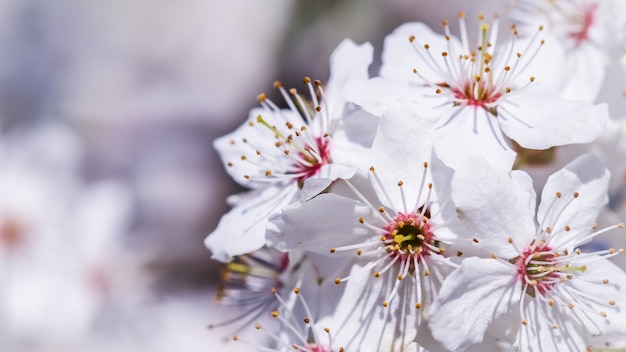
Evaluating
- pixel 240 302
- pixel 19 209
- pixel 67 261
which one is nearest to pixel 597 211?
pixel 240 302

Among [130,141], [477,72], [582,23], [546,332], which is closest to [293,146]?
[477,72]

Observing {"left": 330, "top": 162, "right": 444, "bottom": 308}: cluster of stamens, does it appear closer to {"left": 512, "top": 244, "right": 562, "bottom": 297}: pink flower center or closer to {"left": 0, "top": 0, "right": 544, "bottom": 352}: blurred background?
{"left": 512, "top": 244, "right": 562, "bottom": 297}: pink flower center

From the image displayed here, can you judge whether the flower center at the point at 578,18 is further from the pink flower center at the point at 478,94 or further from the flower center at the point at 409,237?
the flower center at the point at 409,237

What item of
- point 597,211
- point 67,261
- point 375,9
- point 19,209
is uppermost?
point 375,9

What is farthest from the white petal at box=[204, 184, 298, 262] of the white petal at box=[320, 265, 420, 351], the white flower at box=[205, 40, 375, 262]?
the white petal at box=[320, 265, 420, 351]

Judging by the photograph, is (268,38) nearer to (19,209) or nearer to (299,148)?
(19,209)

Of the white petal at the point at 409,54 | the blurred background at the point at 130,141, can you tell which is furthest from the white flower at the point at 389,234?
the blurred background at the point at 130,141
